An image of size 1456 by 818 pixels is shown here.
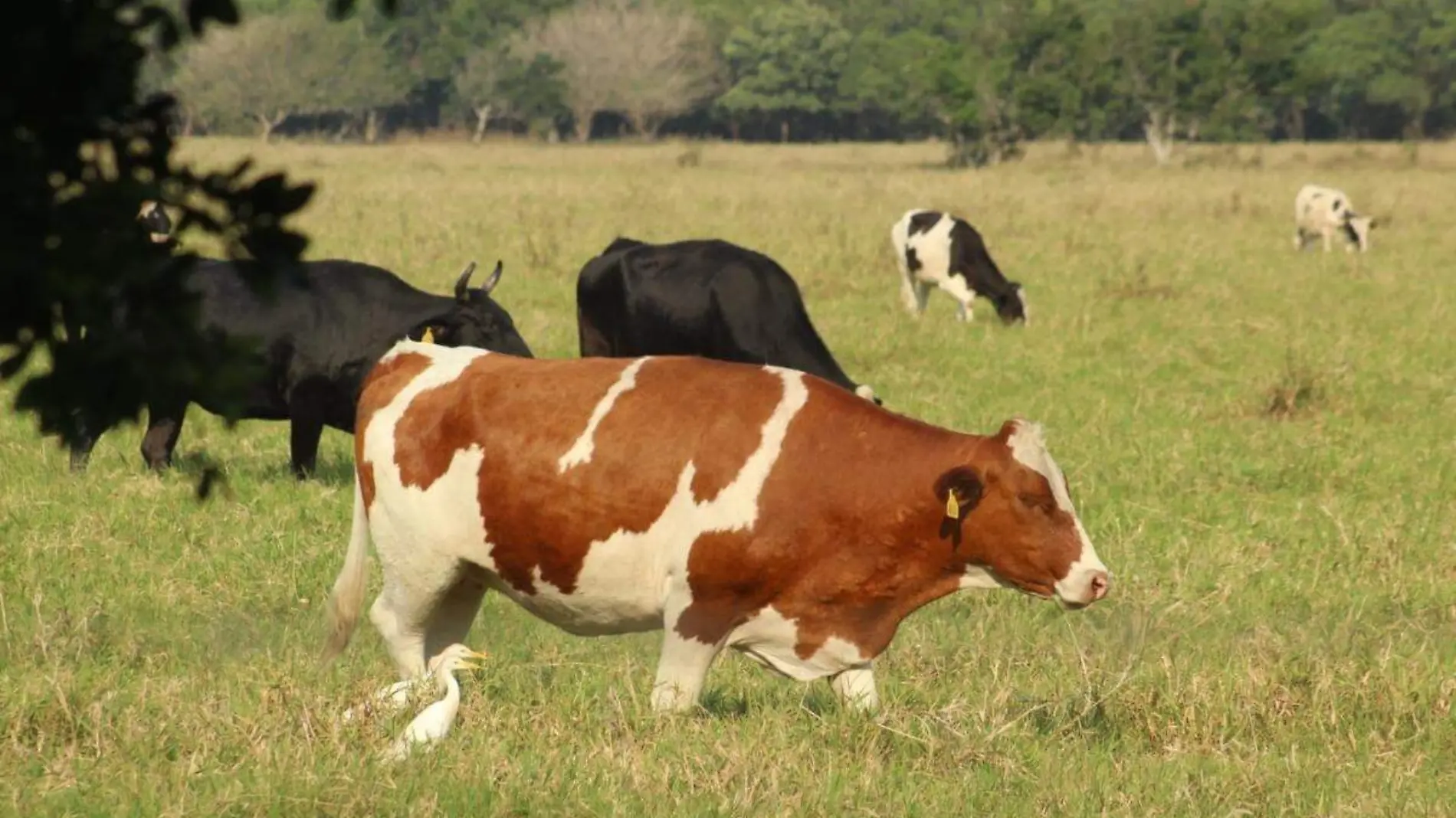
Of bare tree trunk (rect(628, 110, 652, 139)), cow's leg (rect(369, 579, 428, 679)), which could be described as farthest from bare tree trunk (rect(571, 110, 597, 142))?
cow's leg (rect(369, 579, 428, 679))

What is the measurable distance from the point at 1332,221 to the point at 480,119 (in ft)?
260

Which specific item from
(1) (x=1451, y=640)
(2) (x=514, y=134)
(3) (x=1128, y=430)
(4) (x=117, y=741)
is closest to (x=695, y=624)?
(4) (x=117, y=741)

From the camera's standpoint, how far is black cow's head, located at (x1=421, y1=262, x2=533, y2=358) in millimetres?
10461

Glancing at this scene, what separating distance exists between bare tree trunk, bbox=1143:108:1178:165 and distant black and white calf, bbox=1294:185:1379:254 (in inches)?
1439

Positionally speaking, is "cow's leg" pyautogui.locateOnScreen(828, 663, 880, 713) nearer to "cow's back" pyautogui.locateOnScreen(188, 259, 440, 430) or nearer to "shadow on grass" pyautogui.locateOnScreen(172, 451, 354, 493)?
"shadow on grass" pyautogui.locateOnScreen(172, 451, 354, 493)

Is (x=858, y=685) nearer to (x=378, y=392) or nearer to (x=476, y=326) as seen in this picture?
(x=378, y=392)

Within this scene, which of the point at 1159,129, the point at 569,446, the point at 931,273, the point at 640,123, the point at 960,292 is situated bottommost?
the point at 640,123

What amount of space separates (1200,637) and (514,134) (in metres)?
99.5

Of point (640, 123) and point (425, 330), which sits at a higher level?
point (425, 330)

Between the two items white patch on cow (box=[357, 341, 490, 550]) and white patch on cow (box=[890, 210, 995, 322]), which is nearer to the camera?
white patch on cow (box=[357, 341, 490, 550])

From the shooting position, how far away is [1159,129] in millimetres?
65312

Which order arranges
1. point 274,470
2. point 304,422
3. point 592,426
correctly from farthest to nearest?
point 274,470 < point 304,422 < point 592,426

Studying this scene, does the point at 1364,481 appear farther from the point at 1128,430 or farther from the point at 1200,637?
the point at 1200,637

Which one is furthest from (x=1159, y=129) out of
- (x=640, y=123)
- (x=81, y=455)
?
(x=81, y=455)
